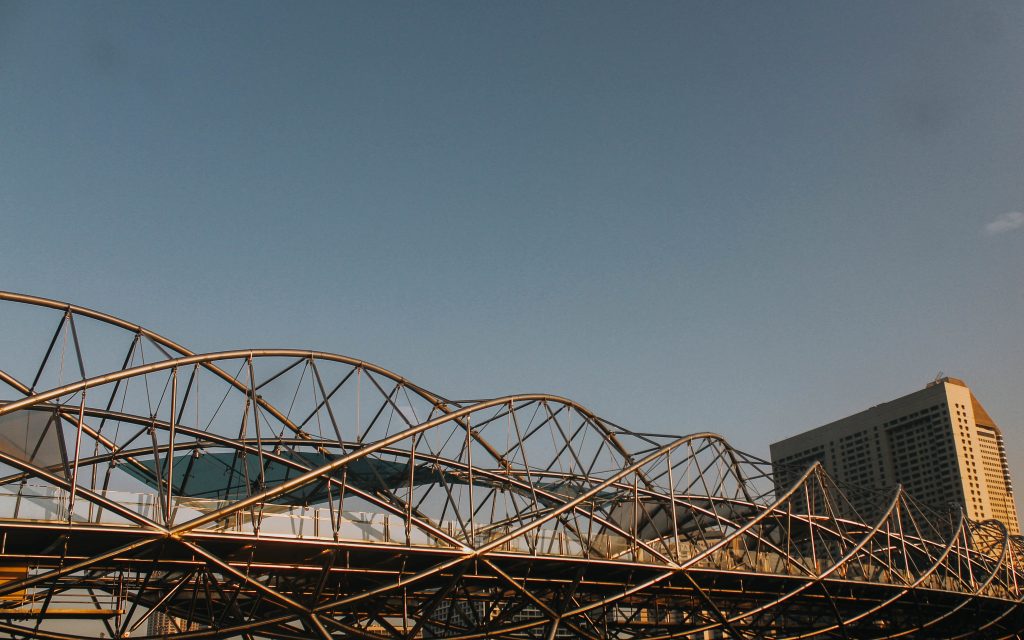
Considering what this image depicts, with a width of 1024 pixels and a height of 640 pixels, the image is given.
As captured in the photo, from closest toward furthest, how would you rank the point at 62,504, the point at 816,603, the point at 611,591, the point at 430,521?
the point at 62,504
the point at 430,521
the point at 611,591
the point at 816,603

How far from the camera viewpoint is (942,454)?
18462 cm

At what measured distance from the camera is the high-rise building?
185375 millimetres

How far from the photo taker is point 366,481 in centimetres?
5528

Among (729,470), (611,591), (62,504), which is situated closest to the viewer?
(62,504)

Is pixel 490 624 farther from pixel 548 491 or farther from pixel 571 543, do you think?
pixel 548 491

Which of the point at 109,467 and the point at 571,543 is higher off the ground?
the point at 109,467

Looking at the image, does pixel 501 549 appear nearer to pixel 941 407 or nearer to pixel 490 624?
pixel 490 624

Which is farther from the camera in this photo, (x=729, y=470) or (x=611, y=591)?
(x=729, y=470)

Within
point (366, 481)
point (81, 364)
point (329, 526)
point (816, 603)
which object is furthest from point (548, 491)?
point (81, 364)

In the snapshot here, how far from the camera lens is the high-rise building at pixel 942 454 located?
185375 millimetres

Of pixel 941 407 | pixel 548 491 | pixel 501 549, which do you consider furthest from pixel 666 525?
pixel 941 407

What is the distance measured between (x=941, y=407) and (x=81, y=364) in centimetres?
18022

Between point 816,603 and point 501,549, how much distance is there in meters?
34.5

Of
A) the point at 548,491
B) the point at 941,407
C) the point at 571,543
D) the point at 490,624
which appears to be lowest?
the point at 490,624
